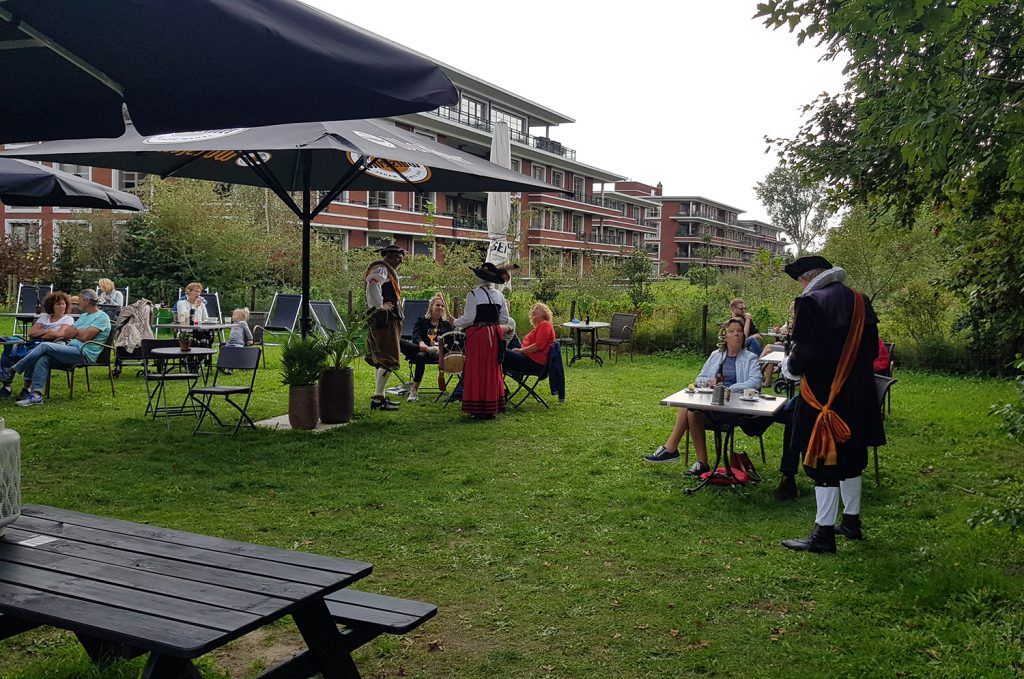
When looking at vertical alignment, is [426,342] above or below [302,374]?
above

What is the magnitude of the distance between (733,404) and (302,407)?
4.49m

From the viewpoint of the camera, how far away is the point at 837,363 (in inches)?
194

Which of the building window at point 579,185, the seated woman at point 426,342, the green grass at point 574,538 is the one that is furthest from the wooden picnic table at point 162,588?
the building window at point 579,185

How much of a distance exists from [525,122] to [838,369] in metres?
54.8

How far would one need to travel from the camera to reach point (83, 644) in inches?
131

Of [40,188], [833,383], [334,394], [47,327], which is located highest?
[40,188]

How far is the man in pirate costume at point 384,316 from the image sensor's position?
31.2 ft

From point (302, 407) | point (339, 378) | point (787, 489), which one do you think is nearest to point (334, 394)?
point (339, 378)

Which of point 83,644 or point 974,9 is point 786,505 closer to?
point 974,9

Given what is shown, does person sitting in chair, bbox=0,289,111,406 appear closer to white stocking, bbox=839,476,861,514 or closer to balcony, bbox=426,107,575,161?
white stocking, bbox=839,476,861,514

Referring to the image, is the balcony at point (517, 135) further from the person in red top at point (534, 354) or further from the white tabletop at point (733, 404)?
the white tabletop at point (733, 404)

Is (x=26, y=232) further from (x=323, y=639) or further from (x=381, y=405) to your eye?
(x=323, y=639)

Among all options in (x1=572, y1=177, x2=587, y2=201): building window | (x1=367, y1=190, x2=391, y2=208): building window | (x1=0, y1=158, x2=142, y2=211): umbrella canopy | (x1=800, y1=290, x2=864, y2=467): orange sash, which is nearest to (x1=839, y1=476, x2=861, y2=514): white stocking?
(x1=800, y1=290, x2=864, y2=467): orange sash

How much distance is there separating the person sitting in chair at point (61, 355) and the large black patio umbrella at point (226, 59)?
7.81 m
